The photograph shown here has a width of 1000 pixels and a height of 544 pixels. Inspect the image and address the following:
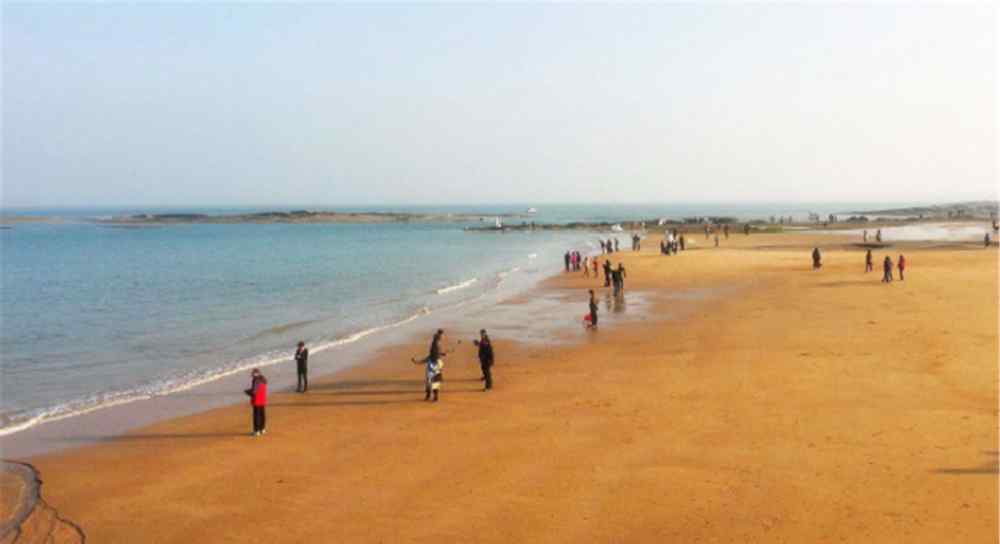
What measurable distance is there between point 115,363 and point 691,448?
17.2 metres

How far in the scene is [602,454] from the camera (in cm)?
1205

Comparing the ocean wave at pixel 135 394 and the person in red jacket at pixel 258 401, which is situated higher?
the person in red jacket at pixel 258 401

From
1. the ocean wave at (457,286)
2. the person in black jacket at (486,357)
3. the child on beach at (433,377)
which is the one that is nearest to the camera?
the child on beach at (433,377)

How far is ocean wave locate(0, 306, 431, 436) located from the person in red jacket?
4.78 m

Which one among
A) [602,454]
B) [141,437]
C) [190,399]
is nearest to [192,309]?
[190,399]

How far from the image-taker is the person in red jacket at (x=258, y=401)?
1388 cm

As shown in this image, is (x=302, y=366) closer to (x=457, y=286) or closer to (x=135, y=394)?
(x=135, y=394)

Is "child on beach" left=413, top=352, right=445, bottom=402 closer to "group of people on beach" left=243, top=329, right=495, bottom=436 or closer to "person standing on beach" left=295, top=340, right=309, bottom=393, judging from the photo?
"group of people on beach" left=243, top=329, right=495, bottom=436

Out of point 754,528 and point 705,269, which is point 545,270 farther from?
point 754,528

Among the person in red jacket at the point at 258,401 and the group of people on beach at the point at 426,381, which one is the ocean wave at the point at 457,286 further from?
the person in red jacket at the point at 258,401

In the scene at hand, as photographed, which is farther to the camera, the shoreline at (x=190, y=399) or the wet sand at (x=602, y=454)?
the shoreline at (x=190, y=399)

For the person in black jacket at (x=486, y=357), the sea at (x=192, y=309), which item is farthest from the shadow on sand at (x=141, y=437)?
the person in black jacket at (x=486, y=357)

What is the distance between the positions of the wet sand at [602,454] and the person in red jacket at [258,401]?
13.2 inches

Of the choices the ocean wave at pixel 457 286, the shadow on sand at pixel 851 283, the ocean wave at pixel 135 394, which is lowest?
the ocean wave at pixel 457 286
